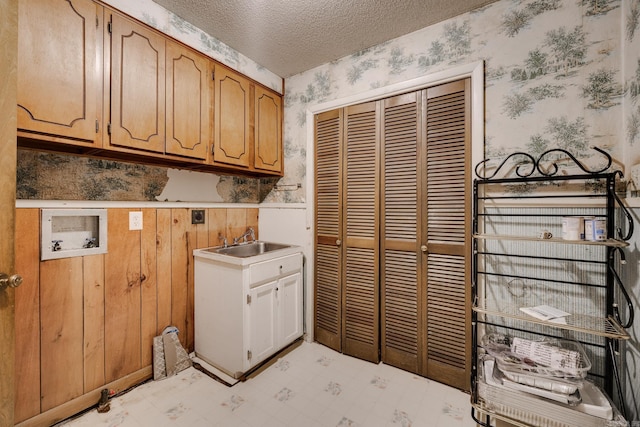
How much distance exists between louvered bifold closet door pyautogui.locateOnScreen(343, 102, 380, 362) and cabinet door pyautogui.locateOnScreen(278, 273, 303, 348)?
40cm

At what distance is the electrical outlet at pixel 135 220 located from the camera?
1.83m

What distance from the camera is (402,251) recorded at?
2004 mm

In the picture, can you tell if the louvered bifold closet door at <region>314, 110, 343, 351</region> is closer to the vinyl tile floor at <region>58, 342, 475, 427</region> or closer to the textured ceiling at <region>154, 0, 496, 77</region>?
the vinyl tile floor at <region>58, 342, 475, 427</region>

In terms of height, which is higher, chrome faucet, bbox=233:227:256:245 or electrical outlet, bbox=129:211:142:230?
electrical outlet, bbox=129:211:142:230

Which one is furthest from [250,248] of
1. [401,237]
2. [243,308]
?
[401,237]

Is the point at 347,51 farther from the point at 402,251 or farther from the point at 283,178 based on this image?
the point at 402,251

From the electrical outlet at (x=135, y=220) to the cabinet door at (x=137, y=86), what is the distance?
478 millimetres

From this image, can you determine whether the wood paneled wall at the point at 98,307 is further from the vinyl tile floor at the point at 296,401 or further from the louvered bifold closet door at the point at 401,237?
the louvered bifold closet door at the point at 401,237

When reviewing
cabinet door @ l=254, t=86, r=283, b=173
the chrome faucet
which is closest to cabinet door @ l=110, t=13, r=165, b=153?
cabinet door @ l=254, t=86, r=283, b=173

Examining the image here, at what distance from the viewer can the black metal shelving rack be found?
123 centimetres

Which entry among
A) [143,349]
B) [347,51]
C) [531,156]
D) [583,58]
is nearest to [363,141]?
[347,51]

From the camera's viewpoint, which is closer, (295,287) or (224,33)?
(224,33)

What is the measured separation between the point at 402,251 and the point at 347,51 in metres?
1.65

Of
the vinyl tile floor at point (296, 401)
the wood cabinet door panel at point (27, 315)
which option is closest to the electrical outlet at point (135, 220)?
the wood cabinet door panel at point (27, 315)
